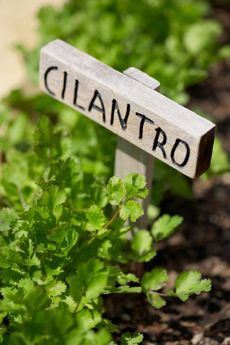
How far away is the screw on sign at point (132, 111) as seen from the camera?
187cm

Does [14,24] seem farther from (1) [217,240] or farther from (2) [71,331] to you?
(2) [71,331]

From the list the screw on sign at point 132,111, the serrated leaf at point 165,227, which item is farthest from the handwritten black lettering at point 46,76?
the serrated leaf at point 165,227

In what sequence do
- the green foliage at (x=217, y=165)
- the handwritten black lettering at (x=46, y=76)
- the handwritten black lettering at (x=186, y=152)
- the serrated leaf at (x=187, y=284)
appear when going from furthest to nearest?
the green foliage at (x=217, y=165) < the handwritten black lettering at (x=46, y=76) < the serrated leaf at (x=187, y=284) < the handwritten black lettering at (x=186, y=152)

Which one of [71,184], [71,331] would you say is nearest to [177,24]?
[71,184]

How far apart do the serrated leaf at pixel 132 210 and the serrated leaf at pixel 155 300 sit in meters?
0.27

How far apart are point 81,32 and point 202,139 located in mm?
1497

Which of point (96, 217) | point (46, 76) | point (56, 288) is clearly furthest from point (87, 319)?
point (46, 76)

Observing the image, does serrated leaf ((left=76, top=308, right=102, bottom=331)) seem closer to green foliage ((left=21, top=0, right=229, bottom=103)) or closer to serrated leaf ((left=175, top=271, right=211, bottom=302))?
serrated leaf ((left=175, top=271, right=211, bottom=302))

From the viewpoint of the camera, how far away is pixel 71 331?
1647 mm

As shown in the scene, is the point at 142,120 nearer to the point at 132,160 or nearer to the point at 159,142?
the point at 159,142

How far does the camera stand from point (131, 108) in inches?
76.1

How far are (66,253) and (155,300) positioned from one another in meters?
0.30

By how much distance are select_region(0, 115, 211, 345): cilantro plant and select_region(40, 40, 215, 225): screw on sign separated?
0.36ft

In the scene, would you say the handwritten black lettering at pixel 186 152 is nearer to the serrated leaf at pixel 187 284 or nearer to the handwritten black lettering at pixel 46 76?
the serrated leaf at pixel 187 284
